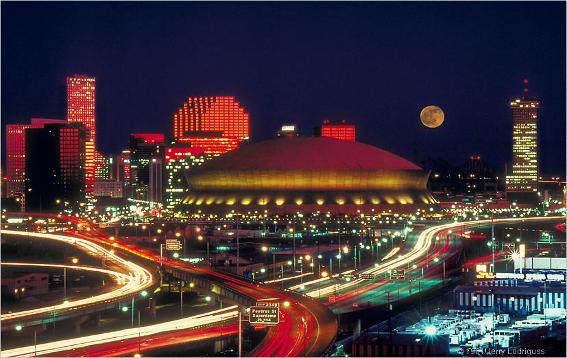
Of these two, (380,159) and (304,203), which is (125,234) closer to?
(304,203)

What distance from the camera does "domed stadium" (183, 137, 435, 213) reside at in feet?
329

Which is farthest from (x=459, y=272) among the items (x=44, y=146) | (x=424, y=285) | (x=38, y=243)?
(x=44, y=146)

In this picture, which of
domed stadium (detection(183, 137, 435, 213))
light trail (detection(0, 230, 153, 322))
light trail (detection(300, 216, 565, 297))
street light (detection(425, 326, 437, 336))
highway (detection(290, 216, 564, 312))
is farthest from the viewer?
domed stadium (detection(183, 137, 435, 213))

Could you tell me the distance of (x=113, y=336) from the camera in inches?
1362

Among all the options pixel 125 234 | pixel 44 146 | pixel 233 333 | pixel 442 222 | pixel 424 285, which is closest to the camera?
pixel 233 333

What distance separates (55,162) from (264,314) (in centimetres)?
12664

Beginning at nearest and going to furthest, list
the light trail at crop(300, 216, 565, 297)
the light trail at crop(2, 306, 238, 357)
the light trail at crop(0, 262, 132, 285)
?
the light trail at crop(2, 306, 238, 357) → the light trail at crop(300, 216, 565, 297) → the light trail at crop(0, 262, 132, 285)

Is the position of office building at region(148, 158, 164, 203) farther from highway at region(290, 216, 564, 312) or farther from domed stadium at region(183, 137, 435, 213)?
highway at region(290, 216, 564, 312)

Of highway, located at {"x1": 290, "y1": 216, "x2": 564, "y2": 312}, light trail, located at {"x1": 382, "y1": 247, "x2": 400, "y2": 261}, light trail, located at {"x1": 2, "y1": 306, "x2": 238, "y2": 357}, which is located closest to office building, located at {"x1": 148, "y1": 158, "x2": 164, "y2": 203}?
highway, located at {"x1": 290, "y1": 216, "x2": 564, "y2": 312}

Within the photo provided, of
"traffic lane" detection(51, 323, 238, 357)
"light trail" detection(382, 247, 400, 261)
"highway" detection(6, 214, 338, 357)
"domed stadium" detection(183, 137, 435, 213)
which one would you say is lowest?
"traffic lane" detection(51, 323, 238, 357)

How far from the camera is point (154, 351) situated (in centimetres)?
3372

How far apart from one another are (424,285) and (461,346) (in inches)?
700

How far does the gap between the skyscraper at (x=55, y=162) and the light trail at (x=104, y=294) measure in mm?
78020

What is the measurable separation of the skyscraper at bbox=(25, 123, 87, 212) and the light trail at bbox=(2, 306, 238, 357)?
11454 cm
